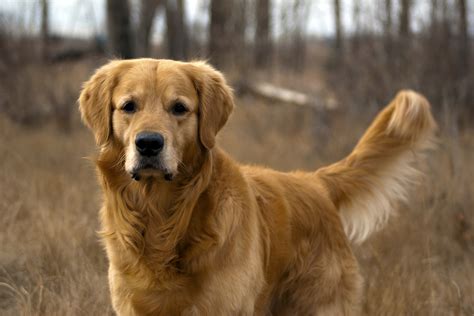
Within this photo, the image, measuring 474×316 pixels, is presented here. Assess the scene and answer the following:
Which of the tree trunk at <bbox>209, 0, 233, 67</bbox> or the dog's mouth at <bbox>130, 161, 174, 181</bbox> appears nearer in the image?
the dog's mouth at <bbox>130, 161, 174, 181</bbox>

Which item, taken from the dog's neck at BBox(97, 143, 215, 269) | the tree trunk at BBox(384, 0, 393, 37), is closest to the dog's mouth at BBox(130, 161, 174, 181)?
the dog's neck at BBox(97, 143, 215, 269)

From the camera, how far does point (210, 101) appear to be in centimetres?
350

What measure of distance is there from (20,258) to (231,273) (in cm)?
205

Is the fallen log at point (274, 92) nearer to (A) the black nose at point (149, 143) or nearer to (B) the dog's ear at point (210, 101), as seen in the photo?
(B) the dog's ear at point (210, 101)

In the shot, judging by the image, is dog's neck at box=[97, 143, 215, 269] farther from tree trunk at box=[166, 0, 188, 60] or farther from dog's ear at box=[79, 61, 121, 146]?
tree trunk at box=[166, 0, 188, 60]

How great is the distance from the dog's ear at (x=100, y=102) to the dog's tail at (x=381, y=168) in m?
1.54

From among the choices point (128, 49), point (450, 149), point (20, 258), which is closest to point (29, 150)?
point (128, 49)

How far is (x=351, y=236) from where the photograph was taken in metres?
4.58

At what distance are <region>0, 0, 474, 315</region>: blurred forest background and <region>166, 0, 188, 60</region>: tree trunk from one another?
7 centimetres

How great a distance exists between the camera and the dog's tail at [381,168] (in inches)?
172

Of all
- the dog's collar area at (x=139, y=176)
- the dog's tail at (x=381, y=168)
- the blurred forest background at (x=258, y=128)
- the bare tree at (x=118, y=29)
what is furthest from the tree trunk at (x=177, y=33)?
the dog's collar area at (x=139, y=176)

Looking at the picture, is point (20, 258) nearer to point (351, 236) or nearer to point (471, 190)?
point (351, 236)

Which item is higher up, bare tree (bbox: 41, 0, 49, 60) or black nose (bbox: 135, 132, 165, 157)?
bare tree (bbox: 41, 0, 49, 60)

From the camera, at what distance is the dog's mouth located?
10.2 feet
